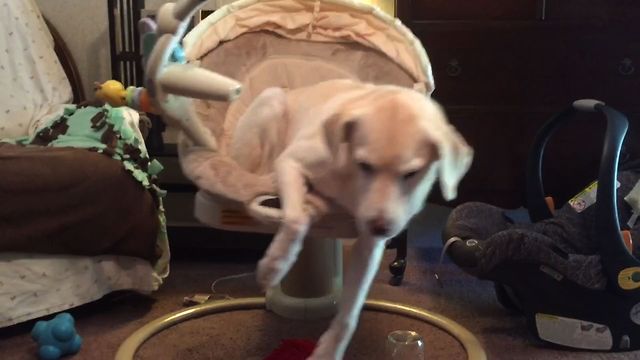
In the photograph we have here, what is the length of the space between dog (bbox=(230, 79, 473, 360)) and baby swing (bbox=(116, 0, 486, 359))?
22cm

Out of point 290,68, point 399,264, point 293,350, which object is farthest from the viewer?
point 399,264

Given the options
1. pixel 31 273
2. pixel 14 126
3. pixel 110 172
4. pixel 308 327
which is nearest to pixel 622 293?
pixel 308 327

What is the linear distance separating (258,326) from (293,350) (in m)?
0.36

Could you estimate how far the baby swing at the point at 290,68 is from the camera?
163cm

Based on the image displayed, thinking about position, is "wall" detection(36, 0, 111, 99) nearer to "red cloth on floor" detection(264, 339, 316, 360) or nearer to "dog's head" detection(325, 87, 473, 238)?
"red cloth on floor" detection(264, 339, 316, 360)

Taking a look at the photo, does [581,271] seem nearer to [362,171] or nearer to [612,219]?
[612,219]

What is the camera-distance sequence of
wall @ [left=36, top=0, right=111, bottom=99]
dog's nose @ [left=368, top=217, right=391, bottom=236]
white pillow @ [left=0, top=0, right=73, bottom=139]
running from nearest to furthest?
dog's nose @ [left=368, top=217, right=391, bottom=236]
white pillow @ [left=0, top=0, right=73, bottom=139]
wall @ [left=36, top=0, right=111, bottom=99]

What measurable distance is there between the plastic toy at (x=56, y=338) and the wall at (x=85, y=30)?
1.45 meters

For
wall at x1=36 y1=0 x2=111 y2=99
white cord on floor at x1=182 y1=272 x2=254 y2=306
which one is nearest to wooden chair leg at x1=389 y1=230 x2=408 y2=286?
white cord on floor at x1=182 y1=272 x2=254 y2=306

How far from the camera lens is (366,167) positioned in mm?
1234

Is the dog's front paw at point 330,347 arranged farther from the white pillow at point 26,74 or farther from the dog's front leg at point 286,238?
the white pillow at point 26,74

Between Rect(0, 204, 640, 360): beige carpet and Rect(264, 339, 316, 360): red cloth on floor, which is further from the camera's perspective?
Rect(0, 204, 640, 360): beige carpet

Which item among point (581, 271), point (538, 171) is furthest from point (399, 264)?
point (581, 271)

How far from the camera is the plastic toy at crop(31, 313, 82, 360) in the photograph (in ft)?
6.20
